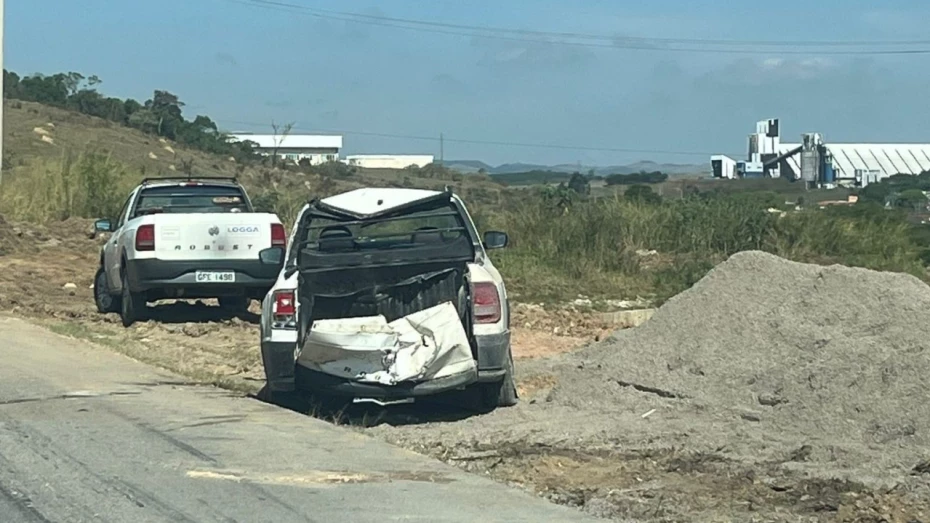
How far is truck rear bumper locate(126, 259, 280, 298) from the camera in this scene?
55.7 ft

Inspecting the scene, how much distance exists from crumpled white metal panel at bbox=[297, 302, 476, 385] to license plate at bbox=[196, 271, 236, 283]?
6.82 metres

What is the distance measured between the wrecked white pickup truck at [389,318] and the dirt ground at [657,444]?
38 centimetres

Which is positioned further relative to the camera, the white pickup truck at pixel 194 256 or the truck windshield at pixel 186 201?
the truck windshield at pixel 186 201

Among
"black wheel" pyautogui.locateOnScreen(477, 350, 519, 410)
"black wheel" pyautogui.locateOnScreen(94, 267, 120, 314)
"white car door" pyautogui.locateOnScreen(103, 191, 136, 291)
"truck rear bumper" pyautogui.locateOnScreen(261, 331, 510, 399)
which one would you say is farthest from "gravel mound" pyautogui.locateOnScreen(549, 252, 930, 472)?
"black wheel" pyautogui.locateOnScreen(94, 267, 120, 314)

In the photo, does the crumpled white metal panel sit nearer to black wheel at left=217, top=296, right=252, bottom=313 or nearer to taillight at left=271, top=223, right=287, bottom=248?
taillight at left=271, top=223, right=287, bottom=248

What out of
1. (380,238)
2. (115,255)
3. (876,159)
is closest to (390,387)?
(380,238)

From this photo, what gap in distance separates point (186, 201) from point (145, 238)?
1.65m

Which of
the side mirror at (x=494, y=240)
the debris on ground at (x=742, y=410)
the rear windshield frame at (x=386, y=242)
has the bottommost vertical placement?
the debris on ground at (x=742, y=410)

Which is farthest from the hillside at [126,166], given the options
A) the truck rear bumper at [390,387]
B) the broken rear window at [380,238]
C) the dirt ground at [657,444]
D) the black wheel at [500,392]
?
the truck rear bumper at [390,387]

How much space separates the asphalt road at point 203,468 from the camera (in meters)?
7.45

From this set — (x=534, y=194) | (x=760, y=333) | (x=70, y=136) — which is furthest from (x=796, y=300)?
(x=70, y=136)

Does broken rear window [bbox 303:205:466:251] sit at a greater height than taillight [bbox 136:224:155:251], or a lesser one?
greater

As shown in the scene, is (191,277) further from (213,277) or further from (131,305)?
(131,305)

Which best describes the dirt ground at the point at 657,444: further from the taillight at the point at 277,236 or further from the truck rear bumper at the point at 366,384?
the taillight at the point at 277,236
